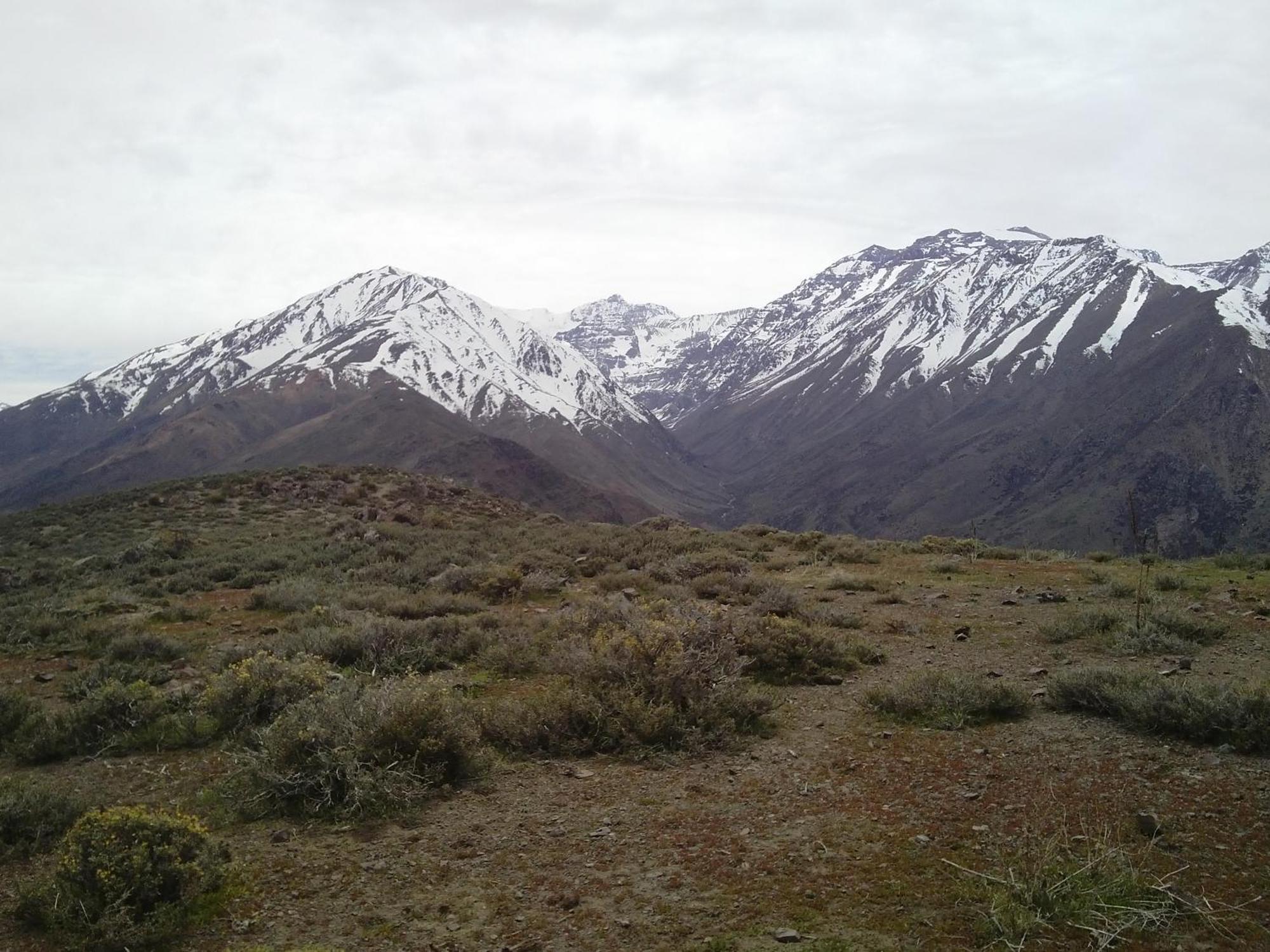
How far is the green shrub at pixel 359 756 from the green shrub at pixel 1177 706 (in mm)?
6402

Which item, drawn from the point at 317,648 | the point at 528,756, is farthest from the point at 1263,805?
the point at 317,648

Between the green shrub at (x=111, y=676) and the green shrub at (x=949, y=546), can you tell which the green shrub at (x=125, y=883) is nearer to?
the green shrub at (x=111, y=676)

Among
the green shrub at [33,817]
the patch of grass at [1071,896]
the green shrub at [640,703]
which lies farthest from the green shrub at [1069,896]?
the green shrub at [33,817]

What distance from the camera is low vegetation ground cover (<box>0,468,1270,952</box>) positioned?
16.8ft

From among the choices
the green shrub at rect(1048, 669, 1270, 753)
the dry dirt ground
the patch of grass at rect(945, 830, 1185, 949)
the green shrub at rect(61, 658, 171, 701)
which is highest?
the green shrub at rect(1048, 669, 1270, 753)

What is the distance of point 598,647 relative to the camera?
9625 mm

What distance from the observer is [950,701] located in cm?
841

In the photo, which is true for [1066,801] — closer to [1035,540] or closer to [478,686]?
[478,686]

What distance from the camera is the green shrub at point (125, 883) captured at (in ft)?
16.4

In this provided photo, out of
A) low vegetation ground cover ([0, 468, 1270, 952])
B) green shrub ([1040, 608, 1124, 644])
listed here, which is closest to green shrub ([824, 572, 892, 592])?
low vegetation ground cover ([0, 468, 1270, 952])

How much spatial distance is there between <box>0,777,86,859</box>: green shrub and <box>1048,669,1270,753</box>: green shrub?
31.7ft

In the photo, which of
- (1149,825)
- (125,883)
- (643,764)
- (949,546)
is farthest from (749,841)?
(949,546)

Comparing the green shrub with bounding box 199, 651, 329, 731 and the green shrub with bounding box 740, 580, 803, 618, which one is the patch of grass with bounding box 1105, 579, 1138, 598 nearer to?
the green shrub with bounding box 740, 580, 803, 618

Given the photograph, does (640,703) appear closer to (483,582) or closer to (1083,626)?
(1083,626)
